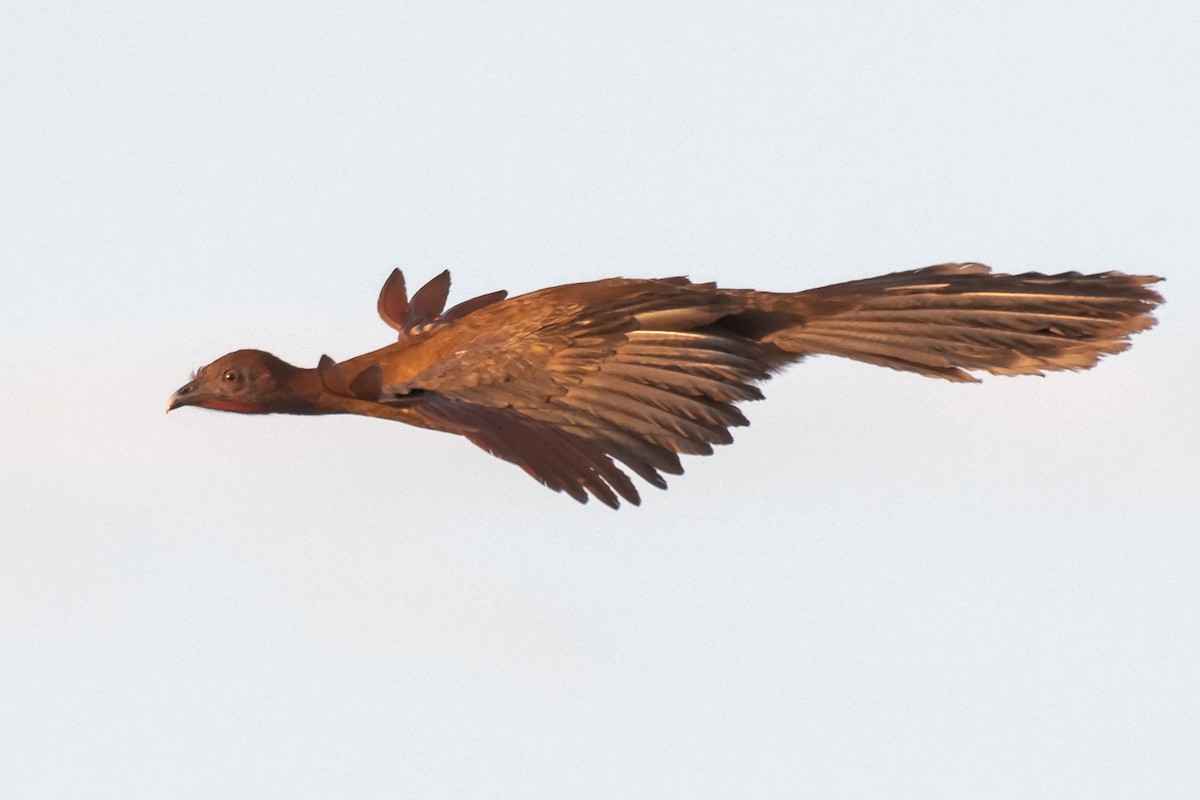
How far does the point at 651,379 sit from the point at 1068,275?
3132 millimetres

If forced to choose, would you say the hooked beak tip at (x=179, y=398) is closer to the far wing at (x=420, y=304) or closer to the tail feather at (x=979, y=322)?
the far wing at (x=420, y=304)

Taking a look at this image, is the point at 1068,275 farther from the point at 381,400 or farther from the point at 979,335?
the point at 381,400

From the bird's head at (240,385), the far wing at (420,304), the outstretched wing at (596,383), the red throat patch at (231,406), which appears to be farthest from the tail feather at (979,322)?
the red throat patch at (231,406)

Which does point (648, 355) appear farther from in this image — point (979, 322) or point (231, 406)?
point (231, 406)

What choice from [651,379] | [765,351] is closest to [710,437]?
[651,379]

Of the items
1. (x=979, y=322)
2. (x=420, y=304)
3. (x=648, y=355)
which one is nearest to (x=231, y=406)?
(x=420, y=304)

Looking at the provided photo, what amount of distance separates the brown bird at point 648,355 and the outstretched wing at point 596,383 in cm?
1

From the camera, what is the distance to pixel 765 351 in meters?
17.6

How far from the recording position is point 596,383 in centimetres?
1639

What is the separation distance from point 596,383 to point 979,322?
9.25 feet

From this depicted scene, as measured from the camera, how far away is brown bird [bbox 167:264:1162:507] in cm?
1591

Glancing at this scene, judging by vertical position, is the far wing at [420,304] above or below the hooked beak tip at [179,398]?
above

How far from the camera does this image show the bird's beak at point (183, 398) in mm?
18328

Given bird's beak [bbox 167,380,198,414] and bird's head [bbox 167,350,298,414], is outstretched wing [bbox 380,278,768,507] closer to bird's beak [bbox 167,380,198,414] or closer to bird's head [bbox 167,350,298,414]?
bird's head [bbox 167,350,298,414]
